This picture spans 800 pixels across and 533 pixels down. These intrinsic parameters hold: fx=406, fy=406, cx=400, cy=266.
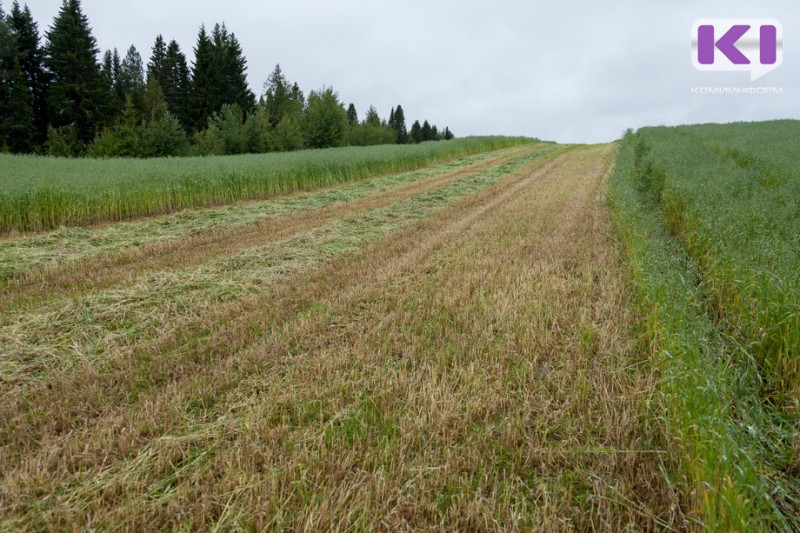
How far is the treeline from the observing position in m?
34.8

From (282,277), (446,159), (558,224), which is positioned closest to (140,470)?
(282,277)

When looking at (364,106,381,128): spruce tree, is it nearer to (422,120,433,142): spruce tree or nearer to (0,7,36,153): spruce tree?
(422,120,433,142): spruce tree

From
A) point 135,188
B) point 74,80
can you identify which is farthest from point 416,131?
point 135,188

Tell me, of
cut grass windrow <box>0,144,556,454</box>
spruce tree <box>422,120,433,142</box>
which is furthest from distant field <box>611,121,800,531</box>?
spruce tree <box>422,120,433,142</box>

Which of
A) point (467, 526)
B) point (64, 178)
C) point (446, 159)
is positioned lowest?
point (467, 526)

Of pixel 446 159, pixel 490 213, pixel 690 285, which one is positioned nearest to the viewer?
pixel 690 285

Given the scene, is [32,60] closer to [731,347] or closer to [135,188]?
[135,188]

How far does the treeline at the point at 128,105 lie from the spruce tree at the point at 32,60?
0.09m

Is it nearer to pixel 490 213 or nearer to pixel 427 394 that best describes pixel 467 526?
pixel 427 394

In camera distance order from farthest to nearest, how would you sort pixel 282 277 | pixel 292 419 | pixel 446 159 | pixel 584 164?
pixel 446 159 → pixel 584 164 → pixel 282 277 → pixel 292 419

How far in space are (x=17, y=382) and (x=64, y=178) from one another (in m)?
10.0

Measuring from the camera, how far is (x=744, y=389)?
107 inches

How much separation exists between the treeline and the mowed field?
3326 cm

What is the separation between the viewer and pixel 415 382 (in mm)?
2951
